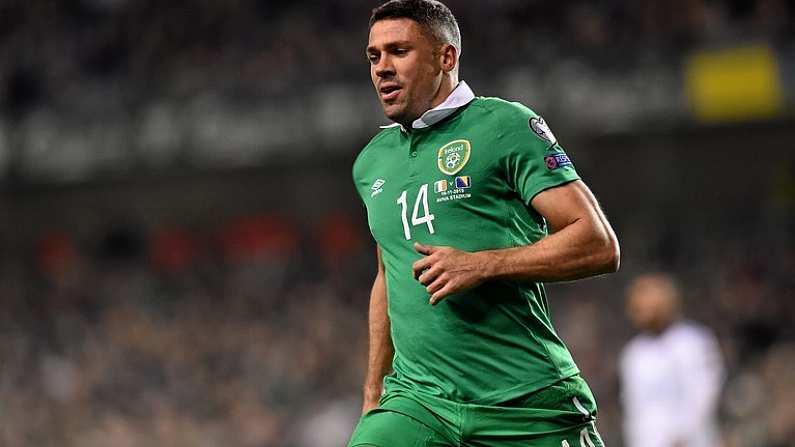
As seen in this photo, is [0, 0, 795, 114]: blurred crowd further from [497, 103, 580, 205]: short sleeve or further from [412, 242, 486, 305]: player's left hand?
[412, 242, 486, 305]: player's left hand

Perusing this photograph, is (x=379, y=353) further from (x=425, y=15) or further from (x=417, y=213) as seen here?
(x=425, y=15)

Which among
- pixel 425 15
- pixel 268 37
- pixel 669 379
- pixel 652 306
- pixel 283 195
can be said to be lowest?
pixel 283 195

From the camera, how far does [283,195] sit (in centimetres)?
2134

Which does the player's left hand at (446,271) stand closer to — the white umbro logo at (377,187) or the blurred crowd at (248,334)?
the white umbro logo at (377,187)

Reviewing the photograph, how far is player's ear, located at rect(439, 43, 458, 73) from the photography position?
13.0 ft

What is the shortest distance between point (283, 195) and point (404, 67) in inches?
690

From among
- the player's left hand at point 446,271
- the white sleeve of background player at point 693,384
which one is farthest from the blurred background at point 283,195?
the player's left hand at point 446,271

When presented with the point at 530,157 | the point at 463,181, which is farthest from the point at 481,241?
the point at 530,157

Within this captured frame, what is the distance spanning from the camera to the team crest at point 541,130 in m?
3.74

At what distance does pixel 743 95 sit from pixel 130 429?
28.2ft

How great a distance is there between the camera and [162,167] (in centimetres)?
2073

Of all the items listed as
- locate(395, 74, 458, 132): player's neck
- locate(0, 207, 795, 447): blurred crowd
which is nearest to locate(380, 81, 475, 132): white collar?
locate(395, 74, 458, 132): player's neck

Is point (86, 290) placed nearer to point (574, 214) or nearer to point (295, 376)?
point (295, 376)

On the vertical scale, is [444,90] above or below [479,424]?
above
